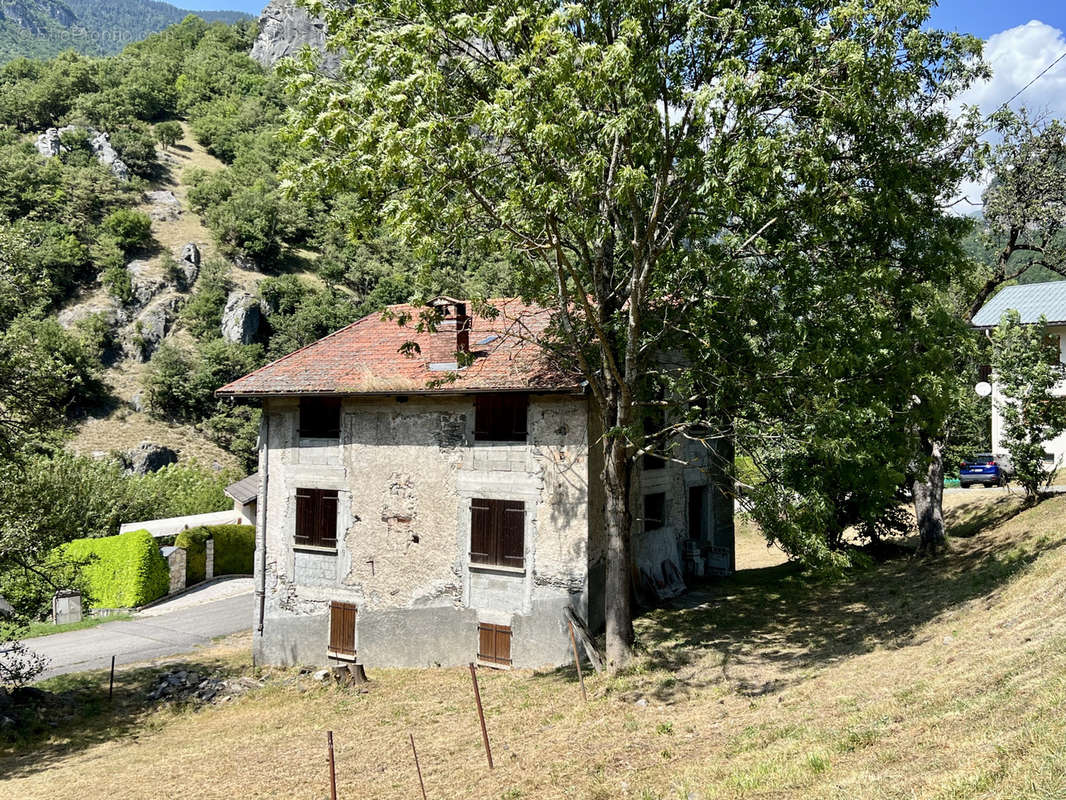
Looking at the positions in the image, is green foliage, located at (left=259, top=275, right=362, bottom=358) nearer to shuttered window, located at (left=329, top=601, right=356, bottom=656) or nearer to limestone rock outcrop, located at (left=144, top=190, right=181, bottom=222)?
limestone rock outcrop, located at (left=144, top=190, right=181, bottom=222)

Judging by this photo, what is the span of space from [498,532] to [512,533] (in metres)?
0.32

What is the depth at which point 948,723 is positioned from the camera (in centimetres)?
700

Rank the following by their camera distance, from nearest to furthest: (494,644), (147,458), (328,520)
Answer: (494,644), (328,520), (147,458)

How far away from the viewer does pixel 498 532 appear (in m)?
16.4

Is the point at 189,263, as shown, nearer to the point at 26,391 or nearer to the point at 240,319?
the point at 240,319

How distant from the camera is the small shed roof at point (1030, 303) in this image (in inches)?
1347

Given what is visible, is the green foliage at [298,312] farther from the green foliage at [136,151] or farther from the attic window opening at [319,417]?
the attic window opening at [319,417]

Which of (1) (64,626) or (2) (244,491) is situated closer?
(1) (64,626)

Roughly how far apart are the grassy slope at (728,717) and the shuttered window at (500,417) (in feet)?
16.4

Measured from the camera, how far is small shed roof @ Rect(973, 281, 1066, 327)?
34219mm

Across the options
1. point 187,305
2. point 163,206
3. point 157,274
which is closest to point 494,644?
point 187,305

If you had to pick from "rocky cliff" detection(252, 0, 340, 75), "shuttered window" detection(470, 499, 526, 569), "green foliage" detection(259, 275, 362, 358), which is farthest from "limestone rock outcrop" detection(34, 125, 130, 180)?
"shuttered window" detection(470, 499, 526, 569)

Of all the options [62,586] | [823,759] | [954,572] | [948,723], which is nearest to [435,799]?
[823,759]

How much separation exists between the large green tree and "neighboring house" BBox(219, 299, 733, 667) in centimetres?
215
